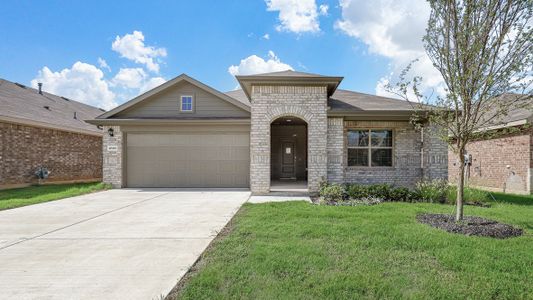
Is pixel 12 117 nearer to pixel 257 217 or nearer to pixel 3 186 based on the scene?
pixel 3 186

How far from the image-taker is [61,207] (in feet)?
25.8

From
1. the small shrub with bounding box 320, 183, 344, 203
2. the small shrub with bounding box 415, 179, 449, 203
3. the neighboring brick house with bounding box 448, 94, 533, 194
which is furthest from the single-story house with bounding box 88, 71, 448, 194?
the neighboring brick house with bounding box 448, 94, 533, 194

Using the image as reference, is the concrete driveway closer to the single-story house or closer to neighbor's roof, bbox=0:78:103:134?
the single-story house

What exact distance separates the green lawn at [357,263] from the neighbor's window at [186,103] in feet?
26.0

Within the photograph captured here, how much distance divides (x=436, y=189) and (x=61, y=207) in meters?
11.2

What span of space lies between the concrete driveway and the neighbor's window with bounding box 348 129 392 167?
529 centimetres

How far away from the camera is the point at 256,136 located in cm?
965

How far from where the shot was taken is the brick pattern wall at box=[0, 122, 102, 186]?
468 inches

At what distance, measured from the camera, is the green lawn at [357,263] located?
2.96 meters

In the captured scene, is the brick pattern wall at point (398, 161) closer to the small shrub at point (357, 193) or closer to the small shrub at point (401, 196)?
the small shrub at point (357, 193)

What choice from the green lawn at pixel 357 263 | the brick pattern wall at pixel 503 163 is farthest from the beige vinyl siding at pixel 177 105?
the brick pattern wall at pixel 503 163

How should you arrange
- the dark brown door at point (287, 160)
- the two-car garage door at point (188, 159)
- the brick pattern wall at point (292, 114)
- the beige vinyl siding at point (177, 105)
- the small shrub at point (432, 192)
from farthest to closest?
the dark brown door at point (287, 160)
the beige vinyl siding at point (177, 105)
the two-car garage door at point (188, 159)
the brick pattern wall at point (292, 114)
the small shrub at point (432, 192)

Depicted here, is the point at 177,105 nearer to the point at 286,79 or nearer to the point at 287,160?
the point at 286,79

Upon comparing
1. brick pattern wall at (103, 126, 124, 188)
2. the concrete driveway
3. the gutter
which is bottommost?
the concrete driveway
